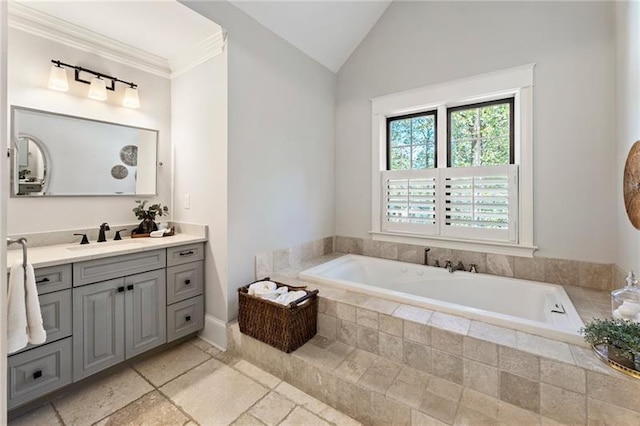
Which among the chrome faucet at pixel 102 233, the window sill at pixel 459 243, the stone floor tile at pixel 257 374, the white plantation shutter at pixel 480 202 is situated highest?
the white plantation shutter at pixel 480 202

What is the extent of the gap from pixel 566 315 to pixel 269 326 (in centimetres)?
184

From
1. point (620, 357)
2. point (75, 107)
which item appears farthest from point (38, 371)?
point (620, 357)

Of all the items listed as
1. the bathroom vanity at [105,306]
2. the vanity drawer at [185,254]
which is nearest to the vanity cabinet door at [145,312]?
the bathroom vanity at [105,306]

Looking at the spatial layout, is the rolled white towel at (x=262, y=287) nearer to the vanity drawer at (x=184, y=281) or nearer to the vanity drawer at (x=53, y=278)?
the vanity drawer at (x=184, y=281)

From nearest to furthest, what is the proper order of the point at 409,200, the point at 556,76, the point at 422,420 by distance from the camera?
the point at 422,420
the point at 556,76
the point at 409,200

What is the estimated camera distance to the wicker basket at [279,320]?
1.77 metres

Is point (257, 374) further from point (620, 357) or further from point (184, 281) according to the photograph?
point (620, 357)

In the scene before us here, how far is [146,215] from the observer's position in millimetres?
2330

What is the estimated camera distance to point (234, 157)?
2.14 m

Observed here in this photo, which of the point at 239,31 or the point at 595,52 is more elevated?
the point at 239,31

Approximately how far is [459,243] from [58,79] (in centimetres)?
347

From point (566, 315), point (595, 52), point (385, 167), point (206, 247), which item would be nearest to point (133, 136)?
point (206, 247)

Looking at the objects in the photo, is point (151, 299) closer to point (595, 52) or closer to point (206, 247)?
point (206, 247)

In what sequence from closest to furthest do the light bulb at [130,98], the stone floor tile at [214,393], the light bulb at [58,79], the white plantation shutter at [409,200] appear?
the stone floor tile at [214,393]
the light bulb at [58,79]
the light bulb at [130,98]
the white plantation shutter at [409,200]
